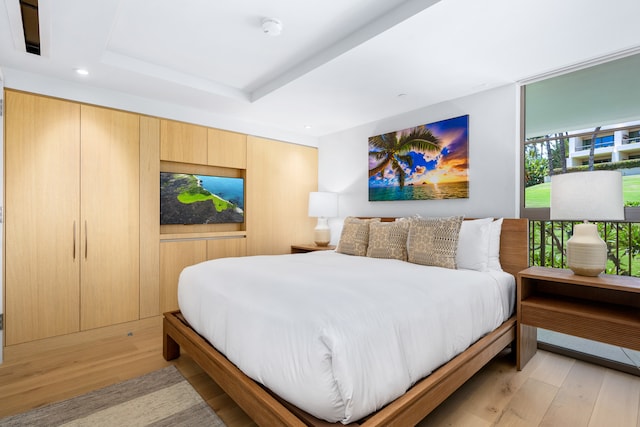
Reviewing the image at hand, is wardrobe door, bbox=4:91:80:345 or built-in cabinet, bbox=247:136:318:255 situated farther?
built-in cabinet, bbox=247:136:318:255

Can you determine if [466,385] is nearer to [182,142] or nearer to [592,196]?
[592,196]

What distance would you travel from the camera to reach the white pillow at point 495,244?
267 centimetres

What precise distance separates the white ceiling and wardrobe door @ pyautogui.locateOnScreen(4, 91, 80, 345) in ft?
1.35

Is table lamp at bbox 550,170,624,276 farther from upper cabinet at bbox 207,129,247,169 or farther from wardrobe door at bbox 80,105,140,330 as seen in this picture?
wardrobe door at bbox 80,105,140,330

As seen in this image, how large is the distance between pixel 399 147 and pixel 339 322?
2.82 m

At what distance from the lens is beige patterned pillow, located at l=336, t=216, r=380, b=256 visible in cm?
327

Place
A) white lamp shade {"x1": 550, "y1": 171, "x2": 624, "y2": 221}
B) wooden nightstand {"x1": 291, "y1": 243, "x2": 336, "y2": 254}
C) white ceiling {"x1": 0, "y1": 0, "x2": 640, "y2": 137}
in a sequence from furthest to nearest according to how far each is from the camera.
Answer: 1. wooden nightstand {"x1": 291, "y1": 243, "x2": 336, "y2": 254}
2. white lamp shade {"x1": 550, "y1": 171, "x2": 624, "y2": 221}
3. white ceiling {"x1": 0, "y1": 0, "x2": 640, "y2": 137}

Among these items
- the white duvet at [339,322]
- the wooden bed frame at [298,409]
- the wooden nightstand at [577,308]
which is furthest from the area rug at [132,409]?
the wooden nightstand at [577,308]

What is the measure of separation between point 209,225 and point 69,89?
1.88m

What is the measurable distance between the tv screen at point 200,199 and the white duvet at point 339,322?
1.37 metres

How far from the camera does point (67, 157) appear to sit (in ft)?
9.36

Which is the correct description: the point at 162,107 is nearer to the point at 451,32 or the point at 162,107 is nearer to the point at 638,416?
the point at 451,32

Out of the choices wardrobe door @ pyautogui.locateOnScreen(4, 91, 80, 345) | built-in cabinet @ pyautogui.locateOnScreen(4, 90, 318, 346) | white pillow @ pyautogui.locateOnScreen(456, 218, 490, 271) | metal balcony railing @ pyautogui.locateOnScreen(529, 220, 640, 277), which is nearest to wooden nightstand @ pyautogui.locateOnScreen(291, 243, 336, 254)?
built-in cabinet @ pyautogui.locateOnScreen(4, 90, 318, 346)

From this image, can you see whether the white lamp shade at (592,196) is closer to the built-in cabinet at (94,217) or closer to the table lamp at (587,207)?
the table lamp at (587,207)
